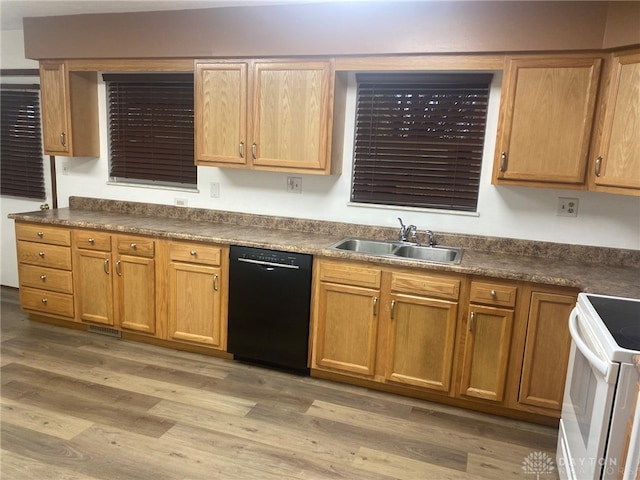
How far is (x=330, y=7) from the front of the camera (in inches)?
116

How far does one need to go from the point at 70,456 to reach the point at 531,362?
2.42 metres

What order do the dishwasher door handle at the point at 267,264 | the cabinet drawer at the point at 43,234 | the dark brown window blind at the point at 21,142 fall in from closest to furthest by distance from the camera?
the dishwasher door handle at the point at 267,264 < the cabinet drawer at the point at 43,234 < the dark brown window blind at the point at 21,142

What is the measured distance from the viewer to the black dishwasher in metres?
3.02

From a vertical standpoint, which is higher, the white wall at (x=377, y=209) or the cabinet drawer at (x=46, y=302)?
the white wall at (x=377, y=209)

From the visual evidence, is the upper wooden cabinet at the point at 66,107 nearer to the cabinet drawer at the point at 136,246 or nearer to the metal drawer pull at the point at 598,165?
the cabinet drawer at the point at 136,246

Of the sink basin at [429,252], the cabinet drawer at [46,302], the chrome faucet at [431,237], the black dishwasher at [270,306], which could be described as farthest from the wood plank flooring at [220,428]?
the chrome faucet at [431,237]

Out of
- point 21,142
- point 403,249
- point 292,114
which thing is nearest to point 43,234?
point 21,142

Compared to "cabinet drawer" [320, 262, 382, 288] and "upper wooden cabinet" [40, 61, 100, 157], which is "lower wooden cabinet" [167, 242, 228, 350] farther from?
"upper wooden cabinet" [40, 61, 100, 157]

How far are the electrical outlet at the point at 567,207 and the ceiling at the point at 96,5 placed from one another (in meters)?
1.98

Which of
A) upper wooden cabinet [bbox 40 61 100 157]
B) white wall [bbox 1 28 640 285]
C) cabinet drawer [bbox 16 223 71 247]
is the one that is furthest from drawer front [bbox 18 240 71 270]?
upper wooden cabinet [bbox 40 61 100 157]

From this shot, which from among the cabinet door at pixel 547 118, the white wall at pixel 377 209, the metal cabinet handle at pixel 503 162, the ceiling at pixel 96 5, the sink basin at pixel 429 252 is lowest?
the sink basin at pixel 429 252

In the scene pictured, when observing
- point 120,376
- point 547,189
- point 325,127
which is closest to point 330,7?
point 325,127

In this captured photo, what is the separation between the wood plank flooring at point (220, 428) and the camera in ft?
7.39

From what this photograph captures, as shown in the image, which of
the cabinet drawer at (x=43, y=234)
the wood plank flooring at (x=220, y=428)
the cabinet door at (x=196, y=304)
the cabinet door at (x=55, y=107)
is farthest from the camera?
the cabinet door at (x=55, y=107)
